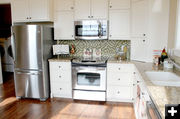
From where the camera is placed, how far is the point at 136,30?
3209 millimetres

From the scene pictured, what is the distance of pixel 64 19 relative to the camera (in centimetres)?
366

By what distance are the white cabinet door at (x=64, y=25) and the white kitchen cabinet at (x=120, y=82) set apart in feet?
3.94

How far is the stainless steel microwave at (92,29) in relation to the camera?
3.47 metres

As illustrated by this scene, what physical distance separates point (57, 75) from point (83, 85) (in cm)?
64

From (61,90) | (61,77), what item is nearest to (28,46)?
(61,77)

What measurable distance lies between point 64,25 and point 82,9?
0.56m

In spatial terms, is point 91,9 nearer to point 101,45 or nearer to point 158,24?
point 101,45

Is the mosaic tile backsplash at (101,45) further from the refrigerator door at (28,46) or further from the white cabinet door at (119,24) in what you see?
the refrigerator door at (28,46)

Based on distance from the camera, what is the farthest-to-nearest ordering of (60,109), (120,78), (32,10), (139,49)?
(32,10)
(120,78)
(139,49)
(60,109)

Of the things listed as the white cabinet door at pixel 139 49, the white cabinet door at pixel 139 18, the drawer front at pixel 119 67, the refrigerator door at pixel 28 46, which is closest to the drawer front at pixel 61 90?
the refrigerator door at pixel 28 46

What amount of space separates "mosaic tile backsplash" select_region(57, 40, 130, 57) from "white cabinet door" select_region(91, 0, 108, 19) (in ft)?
2.13

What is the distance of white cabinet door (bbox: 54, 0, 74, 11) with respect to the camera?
3.59 metres

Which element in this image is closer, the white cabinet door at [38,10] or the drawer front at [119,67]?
the drawer front at [119,67]

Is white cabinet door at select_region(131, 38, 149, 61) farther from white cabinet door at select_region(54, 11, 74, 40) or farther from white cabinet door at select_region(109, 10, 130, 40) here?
white cabinet door at select_region(54, 11, 74, 40)
